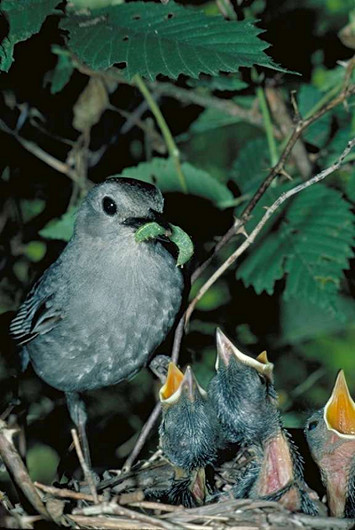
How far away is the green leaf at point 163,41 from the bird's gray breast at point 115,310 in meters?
0.78

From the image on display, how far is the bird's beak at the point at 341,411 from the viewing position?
301cm

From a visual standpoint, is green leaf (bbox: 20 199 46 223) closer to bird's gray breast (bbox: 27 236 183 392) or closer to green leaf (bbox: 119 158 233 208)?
green leaf (bbox: 119 158 233 208)

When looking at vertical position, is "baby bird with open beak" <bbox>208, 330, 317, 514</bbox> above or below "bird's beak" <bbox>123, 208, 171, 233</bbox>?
below

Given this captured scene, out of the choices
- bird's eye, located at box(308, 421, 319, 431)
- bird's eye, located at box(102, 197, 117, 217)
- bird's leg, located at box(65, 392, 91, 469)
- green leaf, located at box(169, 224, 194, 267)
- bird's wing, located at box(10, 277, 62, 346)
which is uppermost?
bird's eye, located at box(102, 197, 117, 217)

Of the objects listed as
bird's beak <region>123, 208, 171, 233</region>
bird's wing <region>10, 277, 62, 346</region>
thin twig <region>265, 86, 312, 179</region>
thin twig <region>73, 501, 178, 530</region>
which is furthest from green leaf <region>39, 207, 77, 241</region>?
thin twig <region>73, 501, 178, 530</region>

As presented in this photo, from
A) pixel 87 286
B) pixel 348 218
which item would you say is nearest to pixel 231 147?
pixel 348 218

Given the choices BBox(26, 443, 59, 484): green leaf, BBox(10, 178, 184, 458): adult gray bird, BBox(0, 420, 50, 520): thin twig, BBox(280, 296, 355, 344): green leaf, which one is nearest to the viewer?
BBox(0, 420, 50, 520): thin twig

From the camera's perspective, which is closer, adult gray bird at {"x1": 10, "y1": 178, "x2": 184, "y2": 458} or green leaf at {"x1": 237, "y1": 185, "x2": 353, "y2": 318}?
adult gray bird at {"x1": 10, "y1": 178, "x2": 184, "y2": 458}

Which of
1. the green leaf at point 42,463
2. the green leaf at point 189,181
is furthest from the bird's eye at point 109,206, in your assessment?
the green leaf at point 42,463

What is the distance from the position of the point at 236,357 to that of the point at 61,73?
177cm

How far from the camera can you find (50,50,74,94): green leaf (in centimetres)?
397

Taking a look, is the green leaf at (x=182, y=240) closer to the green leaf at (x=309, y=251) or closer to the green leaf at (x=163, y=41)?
the green leaf at (x=163, y=41)

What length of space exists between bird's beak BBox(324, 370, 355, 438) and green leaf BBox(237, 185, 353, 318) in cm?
70

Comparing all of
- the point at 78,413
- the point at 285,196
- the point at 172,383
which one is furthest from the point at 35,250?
the point at 285,196
